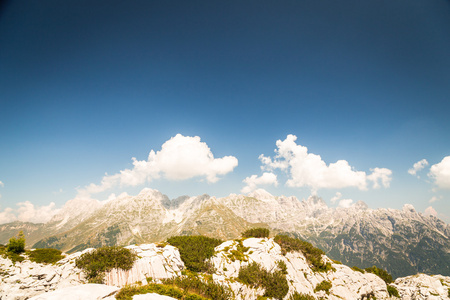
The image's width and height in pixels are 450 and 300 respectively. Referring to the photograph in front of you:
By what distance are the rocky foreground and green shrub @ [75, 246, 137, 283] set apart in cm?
100

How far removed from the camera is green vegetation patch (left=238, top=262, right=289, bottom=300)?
38609 millimetres

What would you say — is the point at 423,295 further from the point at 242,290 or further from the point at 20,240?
the point at 20,240

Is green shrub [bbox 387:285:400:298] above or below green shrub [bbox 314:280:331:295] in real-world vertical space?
below

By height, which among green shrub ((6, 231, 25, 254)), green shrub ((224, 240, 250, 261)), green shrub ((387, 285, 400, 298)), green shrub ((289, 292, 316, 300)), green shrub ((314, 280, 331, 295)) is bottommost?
green shrub ((387, 285, 400, 298))

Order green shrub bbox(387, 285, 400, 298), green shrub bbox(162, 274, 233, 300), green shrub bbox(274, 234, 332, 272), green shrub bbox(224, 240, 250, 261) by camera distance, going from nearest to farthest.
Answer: green shrub bbox(162, 274, 233, 300) → green shrub bbox(224, 240, 250, 261) → green shrub bbox(274, 234, 332, 272) → green shrub bbox(387, 285, 400, 298)

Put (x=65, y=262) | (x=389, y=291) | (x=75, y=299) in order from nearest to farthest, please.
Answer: (x=75, y=299) < (x=65, y=262) < (x=389, y=291)

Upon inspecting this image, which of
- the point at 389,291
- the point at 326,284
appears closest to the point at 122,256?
the point at 326,284

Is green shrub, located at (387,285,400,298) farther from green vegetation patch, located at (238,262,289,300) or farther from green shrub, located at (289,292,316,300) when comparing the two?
green vegetation patch, located at (238,262,289,300)

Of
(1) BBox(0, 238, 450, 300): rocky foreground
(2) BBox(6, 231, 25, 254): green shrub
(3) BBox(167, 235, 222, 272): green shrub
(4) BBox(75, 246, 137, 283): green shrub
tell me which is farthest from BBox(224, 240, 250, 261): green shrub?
(2) BBox(6, 231, 25, 254): green shrub

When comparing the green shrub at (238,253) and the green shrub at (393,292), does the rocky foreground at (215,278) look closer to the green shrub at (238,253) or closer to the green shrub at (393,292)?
the green shrub at (238,253)

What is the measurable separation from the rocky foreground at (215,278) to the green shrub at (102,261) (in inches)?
39.2

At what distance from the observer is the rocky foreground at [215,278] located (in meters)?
25.3

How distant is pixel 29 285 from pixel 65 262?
4.84 metres

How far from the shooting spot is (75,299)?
14.6 meters
